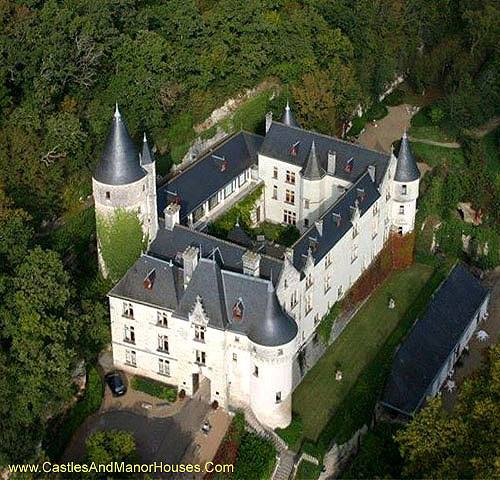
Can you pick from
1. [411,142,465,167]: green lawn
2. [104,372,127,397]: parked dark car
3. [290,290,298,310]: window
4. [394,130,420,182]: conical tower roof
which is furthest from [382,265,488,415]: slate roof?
[411,142,465,167]: green lawn

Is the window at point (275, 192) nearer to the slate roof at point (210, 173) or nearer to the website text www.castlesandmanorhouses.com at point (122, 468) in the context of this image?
the slate roof at point (210, 173)

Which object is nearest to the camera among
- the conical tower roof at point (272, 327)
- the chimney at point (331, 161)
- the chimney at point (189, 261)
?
the conical tower roof at point (272, 327)

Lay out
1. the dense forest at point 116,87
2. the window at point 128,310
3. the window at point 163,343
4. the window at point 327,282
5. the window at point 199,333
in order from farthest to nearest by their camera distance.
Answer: the window at point 327,282 < the window at point 128,310 < the window at point 163,343 < the window at point 199,333 < the dense forest at point 116,87

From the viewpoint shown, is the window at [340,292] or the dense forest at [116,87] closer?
the dense forest at [116,87]

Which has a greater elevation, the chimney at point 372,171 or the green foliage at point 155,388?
the chimney at point 372,171

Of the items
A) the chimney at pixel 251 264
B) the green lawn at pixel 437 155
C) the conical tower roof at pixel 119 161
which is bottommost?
the green lawn at pixel 437 155

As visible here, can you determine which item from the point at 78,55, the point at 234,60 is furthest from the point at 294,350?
the point at 234,60

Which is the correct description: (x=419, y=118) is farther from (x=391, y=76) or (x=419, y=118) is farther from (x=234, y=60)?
(x=234, y=60)

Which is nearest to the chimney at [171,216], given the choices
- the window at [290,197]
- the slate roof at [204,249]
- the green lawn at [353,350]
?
the slate roof at [204,249]
